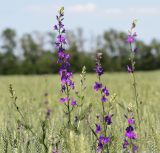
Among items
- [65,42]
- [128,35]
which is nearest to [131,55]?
[128,35]

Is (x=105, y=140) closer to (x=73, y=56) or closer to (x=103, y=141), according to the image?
(x=103, y=141)

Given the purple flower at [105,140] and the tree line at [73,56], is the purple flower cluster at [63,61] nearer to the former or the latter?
the purple flower at [105,140]

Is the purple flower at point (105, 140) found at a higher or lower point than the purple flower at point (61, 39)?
lower

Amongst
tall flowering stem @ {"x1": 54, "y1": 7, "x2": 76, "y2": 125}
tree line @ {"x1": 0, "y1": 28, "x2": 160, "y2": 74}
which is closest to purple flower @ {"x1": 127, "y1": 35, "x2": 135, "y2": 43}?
tall flowering stem @ {"x1": 54, "y1": 7, "x2": 76, "y2": 125}

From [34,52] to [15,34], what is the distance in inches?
317

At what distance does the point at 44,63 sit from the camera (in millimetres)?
54531

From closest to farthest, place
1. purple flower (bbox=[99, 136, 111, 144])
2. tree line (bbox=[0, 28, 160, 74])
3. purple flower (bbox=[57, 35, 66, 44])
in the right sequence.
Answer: purple flower (bbox=[99, 136, 111, 144]) → purple flower (bbox=[57, 35, 66, 44]) → tree line (bbox=[0, 28, 160, 74])

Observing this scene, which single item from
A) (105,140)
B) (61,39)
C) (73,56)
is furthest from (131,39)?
(73,56)

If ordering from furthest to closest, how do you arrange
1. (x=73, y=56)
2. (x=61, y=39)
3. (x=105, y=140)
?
(x=73, y=56) → (x=61, y=39) → (x=105, y=140)

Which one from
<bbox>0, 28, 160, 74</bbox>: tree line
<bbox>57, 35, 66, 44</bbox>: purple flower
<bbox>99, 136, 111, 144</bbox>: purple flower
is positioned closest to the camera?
<bbox>99, 136, 111, 144</bbox>: purple flower

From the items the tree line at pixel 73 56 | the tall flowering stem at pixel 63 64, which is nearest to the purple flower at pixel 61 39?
the tall flowering stem at pixel 63 64

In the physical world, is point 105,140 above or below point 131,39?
below

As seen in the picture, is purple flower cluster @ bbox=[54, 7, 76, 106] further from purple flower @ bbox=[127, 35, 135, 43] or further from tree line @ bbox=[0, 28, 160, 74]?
tree line @ bbox=[0, 28, 160, 74]

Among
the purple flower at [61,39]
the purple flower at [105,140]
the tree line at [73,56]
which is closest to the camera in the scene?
the purple flower at [105,140]
